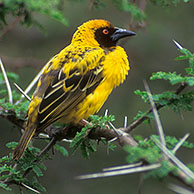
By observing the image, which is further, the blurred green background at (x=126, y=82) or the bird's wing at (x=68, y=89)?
the blurred green background at (x=126, y=82)

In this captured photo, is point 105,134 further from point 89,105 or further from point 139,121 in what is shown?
point 89,105

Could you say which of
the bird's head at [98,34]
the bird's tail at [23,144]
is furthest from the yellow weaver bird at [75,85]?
the bird's head at [98,34]

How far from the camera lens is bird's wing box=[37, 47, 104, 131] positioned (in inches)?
145

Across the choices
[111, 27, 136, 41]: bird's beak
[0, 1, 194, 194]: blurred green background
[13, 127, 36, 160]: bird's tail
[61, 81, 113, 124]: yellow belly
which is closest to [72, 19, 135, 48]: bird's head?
[111, 27, 136, 41]: bird's beak

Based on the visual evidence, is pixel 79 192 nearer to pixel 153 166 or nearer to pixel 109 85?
pixel 109 85

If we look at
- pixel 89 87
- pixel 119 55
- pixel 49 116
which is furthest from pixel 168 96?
pixel 119 55

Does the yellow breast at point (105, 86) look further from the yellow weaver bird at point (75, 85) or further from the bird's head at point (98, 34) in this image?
the bird's head at point (98, 34)

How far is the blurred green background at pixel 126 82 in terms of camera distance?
6.95 metres

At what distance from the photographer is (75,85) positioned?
4023mm

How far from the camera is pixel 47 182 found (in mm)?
7105

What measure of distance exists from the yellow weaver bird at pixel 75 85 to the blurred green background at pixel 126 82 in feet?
8.17

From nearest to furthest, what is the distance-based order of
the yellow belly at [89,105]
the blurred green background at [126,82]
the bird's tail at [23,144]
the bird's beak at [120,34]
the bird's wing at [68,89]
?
1. the bird's tail at [23,144]
2. the bird's wing at [68,89]
3. the yellow belly at [89,105]
4. the bird's beak at [120,34]
5. the blurred green background at [126,82]

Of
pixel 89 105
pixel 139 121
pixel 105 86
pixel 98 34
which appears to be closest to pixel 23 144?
pixel 89 105

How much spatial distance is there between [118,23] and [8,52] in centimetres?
227
